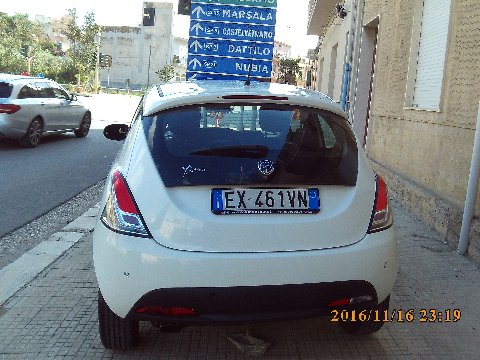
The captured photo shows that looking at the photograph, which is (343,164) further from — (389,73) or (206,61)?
(206,61)

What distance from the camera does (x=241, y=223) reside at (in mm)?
2668

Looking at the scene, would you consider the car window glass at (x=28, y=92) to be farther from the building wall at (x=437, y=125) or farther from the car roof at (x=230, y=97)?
the car roof at (x=230, y=97)

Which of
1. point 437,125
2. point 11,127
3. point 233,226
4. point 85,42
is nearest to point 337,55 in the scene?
point 11,127

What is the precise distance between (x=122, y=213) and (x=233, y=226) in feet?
1.96

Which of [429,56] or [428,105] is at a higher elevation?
[429,56]

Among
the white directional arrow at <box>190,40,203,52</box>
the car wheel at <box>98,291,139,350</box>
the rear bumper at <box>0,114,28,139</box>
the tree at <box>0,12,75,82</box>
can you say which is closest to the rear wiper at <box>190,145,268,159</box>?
the car wheel at <box>98,291,139,350</box>

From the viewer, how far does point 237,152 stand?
9.37 feet

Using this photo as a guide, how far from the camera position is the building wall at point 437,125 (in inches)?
220

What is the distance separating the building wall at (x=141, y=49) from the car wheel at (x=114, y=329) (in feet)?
293

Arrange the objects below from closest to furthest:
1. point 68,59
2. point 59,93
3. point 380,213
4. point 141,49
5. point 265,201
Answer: point 265,201
point 380,213
point 59,93
point 68,59
point 141,49

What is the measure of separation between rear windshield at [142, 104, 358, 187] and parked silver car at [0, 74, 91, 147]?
972 cm

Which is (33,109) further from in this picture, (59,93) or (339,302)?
(339,302)

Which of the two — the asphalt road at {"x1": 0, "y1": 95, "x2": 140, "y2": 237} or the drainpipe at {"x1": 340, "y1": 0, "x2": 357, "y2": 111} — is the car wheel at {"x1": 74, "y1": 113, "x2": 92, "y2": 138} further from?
the drainpipe at {"x1": 340, "y1": 0, "x2": 357, "y2": 111}

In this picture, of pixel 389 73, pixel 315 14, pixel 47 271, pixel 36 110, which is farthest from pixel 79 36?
pixel 47 271
